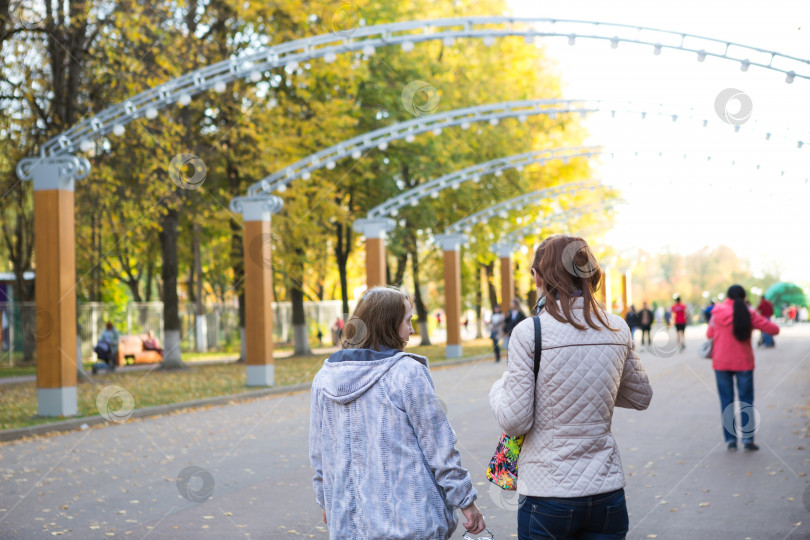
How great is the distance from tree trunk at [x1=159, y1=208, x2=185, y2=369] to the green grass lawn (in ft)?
2.44

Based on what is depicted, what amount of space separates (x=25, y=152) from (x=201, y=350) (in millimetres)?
24989

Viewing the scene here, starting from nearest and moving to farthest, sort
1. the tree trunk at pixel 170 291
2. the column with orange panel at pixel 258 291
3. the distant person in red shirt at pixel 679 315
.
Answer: the column with orange panel at pixel 258 291 → the tree trunk at pixel 170 291 → the distant person in red shirt at pixel 679 315

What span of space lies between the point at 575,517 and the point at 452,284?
2766cm

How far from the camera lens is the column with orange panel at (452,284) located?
101 feet

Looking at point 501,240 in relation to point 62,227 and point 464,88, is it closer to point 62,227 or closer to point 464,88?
point 464,88

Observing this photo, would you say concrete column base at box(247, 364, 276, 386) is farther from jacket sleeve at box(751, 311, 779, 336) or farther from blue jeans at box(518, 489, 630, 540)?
blue jeans at box(518, 489, 630, 540)

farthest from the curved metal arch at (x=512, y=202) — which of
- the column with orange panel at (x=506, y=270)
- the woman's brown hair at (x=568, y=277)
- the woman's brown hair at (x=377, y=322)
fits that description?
the woman's brown hair at (x=377, y=322)
